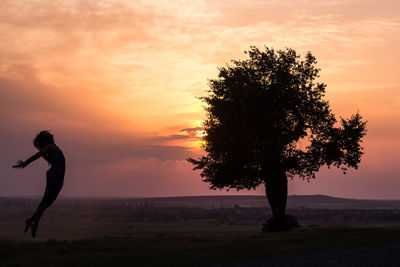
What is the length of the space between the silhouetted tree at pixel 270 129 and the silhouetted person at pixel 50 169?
2958 centimetres

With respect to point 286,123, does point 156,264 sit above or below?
below

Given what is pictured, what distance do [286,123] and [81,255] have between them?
25933mm

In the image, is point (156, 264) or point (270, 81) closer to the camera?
point (156, 264)

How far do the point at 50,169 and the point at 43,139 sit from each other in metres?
1.12

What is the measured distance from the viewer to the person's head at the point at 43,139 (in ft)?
Answer: 58.6

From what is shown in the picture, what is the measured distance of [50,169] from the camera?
17438mm

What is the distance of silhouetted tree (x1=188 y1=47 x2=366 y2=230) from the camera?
4656 cm

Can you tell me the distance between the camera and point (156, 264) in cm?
2389

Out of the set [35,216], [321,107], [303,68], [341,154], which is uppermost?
[303,68]

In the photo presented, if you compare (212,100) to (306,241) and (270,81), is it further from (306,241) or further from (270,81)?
(306,241)

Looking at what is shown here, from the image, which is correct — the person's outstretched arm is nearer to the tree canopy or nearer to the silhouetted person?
the silhouetted person

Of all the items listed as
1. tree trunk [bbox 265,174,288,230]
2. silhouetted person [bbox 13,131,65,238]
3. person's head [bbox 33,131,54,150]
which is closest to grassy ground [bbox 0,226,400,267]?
silhouetted person [bbox 13,131,65,238]

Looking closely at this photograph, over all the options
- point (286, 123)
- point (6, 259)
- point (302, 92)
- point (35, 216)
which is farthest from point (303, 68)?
point (35, 216)

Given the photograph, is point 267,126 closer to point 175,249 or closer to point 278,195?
point 278,195
